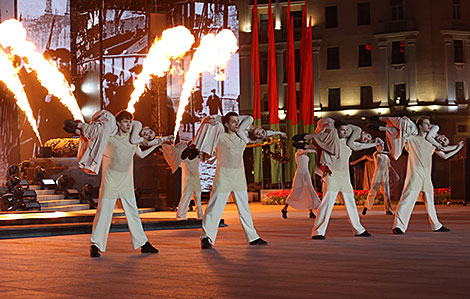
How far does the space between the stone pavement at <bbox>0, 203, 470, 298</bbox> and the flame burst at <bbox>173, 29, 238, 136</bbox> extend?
16.6 meters

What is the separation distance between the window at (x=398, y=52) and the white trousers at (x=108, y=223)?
41520mm

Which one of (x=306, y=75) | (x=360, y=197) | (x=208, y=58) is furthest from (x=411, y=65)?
(x=208, y=58)

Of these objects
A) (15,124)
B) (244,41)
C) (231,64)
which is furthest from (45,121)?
(244,41)

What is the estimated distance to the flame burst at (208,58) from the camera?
96.4 feet

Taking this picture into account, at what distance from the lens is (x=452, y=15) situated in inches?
1971

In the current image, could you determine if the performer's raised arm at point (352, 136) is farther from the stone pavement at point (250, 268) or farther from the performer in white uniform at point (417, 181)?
the stone pavement at point (250, 268)

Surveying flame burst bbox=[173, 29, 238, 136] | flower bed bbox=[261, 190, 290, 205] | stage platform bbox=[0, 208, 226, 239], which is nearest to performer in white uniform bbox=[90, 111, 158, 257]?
stage platform bbox=[0, 208, 226, 239]

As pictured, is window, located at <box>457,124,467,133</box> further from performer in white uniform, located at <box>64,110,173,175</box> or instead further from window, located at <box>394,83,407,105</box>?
performer in white uniform, located at <box>64,110,173,175</box>

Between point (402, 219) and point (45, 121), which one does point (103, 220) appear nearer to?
point (402, 219)

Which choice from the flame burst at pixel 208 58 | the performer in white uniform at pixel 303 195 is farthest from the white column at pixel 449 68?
the performer in white uniform at pixel 303 195

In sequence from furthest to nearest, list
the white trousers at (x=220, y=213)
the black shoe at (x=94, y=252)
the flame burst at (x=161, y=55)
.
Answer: the flame burst at (x=161, y=55) < the white trousers at (x=220, y=213) < the black shoe at (x=94, y=252)

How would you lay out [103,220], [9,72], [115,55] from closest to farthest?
[103,220]
[9,72]
[115,55]

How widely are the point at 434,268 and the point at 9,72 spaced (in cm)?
1816

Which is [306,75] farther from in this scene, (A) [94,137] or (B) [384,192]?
(A) [94,137]
